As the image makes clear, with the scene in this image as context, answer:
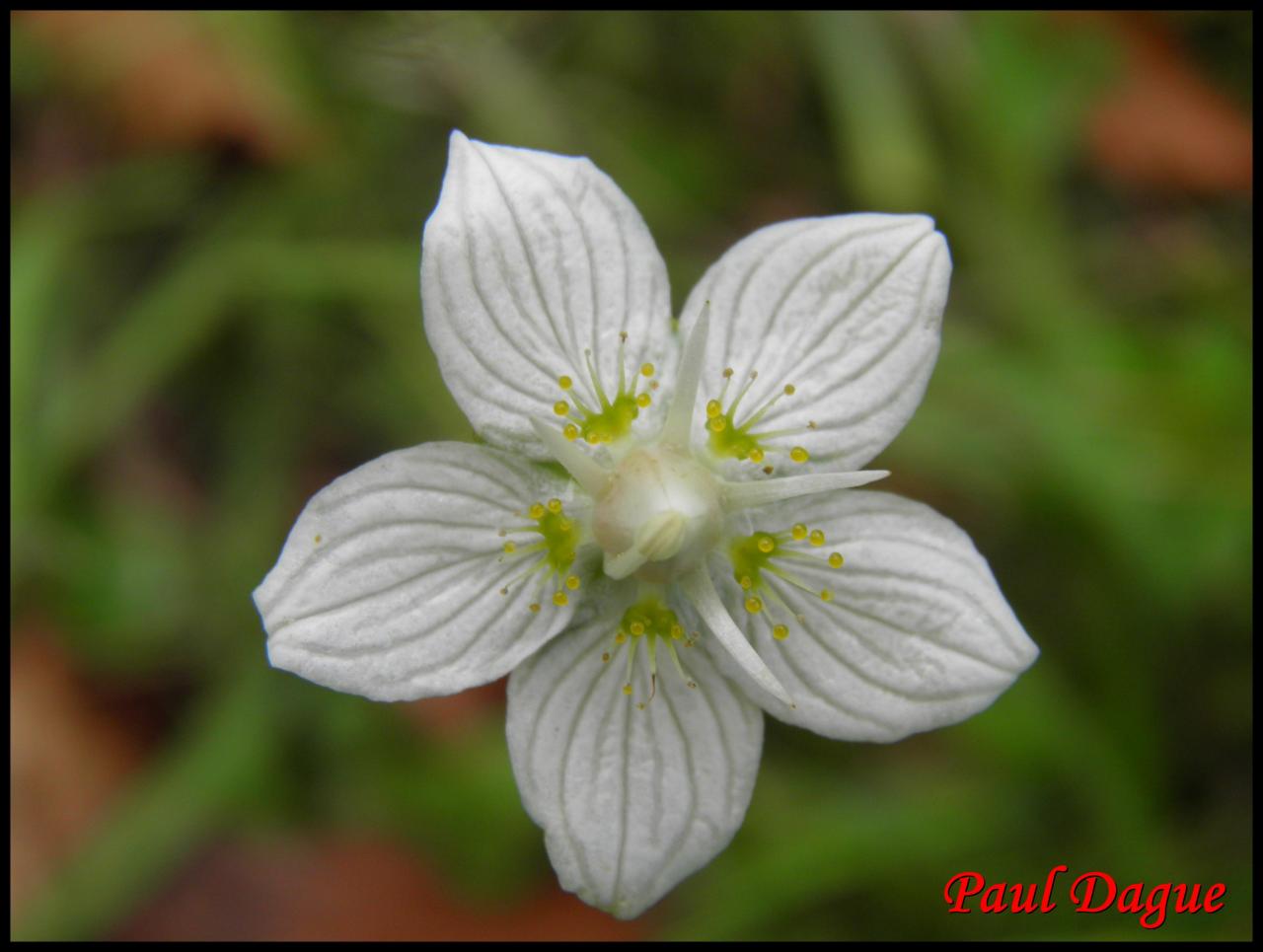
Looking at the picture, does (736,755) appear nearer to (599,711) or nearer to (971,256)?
(599,711)

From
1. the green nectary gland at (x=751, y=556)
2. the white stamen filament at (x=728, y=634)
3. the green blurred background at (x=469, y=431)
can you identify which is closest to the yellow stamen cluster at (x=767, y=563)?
the green nectary gland at (x=751, y=556)

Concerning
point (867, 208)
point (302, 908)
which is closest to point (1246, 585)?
point (867, 208)

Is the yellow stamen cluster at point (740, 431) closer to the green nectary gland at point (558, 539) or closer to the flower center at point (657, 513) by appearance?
the flower center at point (657, 513)

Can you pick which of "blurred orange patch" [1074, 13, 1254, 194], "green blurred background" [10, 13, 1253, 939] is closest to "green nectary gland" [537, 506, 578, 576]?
"green blurred background" [10, 13, 1253, 939]

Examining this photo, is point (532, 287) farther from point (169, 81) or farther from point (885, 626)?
point (169, 81)

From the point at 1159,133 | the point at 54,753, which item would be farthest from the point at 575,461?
the point at 1159,133

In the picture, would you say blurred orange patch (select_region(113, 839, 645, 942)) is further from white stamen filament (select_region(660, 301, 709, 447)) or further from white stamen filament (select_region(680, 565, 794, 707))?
white stamen filament (select_region(660, 301, 709, 447))
